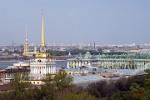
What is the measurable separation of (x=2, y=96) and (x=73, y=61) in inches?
1517

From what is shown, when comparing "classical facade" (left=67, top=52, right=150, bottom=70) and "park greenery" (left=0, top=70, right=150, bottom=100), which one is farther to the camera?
"classical facade" (left=67, top=52, right=150, bottom=70)

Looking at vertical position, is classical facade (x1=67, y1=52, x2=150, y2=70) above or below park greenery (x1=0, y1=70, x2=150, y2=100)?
below

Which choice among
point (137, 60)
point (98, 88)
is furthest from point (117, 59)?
point (98, 88)

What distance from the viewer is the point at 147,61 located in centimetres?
Result: 4938

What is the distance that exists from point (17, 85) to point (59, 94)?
1.74 m

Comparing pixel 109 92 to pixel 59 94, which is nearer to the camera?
pixel 59 94

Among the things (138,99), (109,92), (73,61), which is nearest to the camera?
(138,99)

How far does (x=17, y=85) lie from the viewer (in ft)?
49.4

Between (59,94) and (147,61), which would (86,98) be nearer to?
(59,94)

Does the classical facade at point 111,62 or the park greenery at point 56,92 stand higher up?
the park greenery at point 56,92

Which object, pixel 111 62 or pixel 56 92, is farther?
pixel 111 62

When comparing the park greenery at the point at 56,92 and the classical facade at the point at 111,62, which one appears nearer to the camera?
the park greenery at the point at 56,92

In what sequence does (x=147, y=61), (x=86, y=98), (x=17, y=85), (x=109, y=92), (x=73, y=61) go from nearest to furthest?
1. (x=86, y=98)
2. (x=17, y=85)
3. (x=109, y=92)
4. (x=147, y=61)
5. (x=73, y=61)

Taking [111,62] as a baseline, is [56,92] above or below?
above
